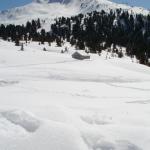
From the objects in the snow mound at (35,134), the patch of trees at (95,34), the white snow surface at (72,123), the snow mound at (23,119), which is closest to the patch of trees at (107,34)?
the patch of trees at (95,34)

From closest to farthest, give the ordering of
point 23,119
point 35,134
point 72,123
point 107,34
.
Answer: point 35,134
point 23,119
point 72,123
point 107,34

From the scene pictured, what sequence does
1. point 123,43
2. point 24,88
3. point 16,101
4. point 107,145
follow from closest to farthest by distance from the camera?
1. point 107,145
2. point 16,101
3. point 24,88
4. point 123,43

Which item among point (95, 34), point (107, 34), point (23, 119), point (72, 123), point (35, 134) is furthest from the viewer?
point (107, 34)

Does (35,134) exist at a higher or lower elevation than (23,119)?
lower

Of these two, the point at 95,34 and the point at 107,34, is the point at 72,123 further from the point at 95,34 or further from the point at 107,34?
the point at 107,34

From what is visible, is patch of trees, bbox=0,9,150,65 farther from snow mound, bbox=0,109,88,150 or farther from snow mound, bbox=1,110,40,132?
snow mound, bbox=0,109,88,150

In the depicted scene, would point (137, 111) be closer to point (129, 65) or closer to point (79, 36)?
point (129, 65)

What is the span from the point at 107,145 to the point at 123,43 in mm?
116265

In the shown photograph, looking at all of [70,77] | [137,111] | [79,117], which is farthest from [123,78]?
[79,117]

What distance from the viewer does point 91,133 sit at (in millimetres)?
7773

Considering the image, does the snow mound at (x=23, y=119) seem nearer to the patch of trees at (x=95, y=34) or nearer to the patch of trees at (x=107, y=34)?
the patch of trees at (x=95, y=34)

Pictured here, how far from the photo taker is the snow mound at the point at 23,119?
26.1 feet

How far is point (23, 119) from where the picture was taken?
8281 mm

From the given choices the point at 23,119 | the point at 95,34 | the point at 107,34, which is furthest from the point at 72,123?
the point at 107,34
